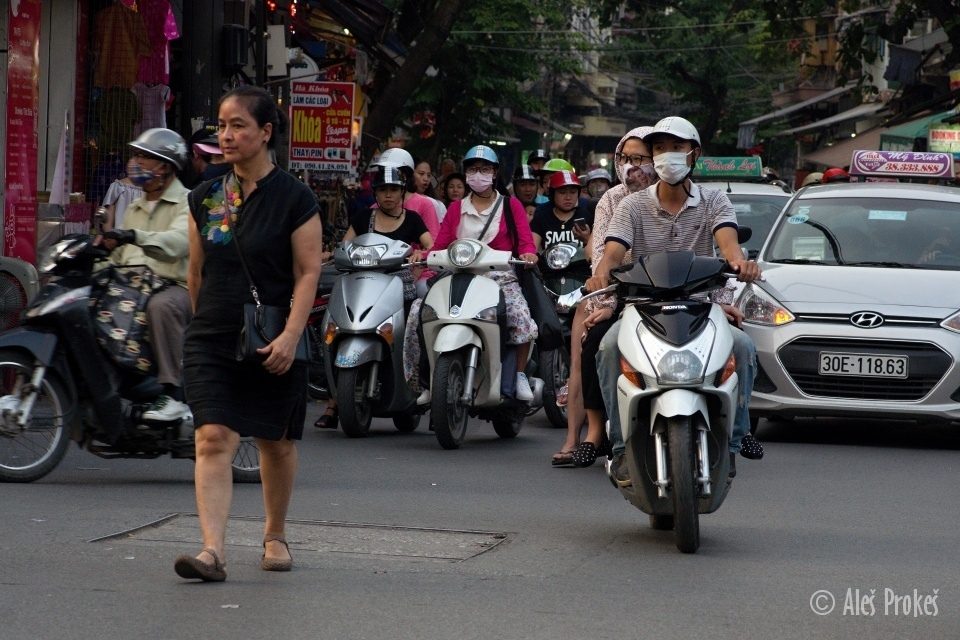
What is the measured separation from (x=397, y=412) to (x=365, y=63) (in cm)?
1322

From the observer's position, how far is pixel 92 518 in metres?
7.28

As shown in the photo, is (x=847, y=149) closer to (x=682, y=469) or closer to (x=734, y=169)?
(x=734, y=169)

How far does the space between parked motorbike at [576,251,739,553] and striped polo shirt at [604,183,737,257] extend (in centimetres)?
68

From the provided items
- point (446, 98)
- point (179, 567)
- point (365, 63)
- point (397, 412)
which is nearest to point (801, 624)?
point (179, 567)

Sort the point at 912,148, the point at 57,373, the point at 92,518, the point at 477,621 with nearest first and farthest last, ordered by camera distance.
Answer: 1. the point at 477,621
2. the point at 92,518
3. the point at 57,373
4. the point at 912,148

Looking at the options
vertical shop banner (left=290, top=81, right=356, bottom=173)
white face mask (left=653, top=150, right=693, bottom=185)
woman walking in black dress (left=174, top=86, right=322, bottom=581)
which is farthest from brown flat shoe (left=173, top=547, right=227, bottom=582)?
vertical shop banner (left=290, top=81, right=356, bottom=173)

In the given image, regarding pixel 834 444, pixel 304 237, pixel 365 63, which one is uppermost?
pixel 365 63

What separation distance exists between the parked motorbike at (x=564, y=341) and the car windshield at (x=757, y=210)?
3.67 metres

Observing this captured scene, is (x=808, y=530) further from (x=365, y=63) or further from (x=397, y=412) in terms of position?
(x=365, y=63)

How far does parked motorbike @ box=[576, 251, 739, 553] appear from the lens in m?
6.57

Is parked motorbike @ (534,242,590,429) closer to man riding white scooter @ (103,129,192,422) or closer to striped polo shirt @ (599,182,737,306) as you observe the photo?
man riding white scooter @ (103,129,192,422)

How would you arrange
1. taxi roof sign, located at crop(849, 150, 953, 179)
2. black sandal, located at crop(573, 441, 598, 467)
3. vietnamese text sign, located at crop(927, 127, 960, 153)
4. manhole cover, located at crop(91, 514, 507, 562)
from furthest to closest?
vietnamese text sign, located at crop(927, 127, 960, 153), taxi roof sign, located at crop(849, 150, 953, 179), black sandal, located at crop(573, 441, 598, 467), manhole cover, located at crop(91, 514, 507, 562)

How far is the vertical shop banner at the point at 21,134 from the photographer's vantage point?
43.1 feet

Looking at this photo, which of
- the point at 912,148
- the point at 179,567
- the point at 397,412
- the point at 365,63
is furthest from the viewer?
the point at 912,148
